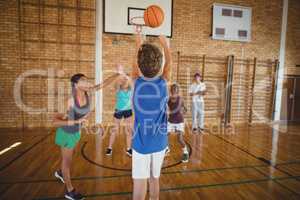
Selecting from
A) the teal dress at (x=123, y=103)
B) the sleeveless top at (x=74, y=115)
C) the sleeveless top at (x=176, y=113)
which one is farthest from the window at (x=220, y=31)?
the sleeveless top at (x=74, y=115)

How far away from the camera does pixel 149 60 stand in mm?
1283

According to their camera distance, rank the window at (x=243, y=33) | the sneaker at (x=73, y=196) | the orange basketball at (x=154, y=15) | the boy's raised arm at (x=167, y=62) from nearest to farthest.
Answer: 1. the boy's raised arm at (x=167, y=62)
2. the sneaker at (x=73, y=196)
3. the orange basketball at (x=154, y=15)
4. the window at (x=243, y=33)

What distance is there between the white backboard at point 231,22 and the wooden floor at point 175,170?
3.66 meters

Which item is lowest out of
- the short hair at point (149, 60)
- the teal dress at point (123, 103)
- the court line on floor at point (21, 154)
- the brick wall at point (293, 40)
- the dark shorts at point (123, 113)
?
the court line on floor at point (21, 154)

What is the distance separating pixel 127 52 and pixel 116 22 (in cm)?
93

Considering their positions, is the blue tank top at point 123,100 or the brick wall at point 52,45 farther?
the brick wall at point 52,45

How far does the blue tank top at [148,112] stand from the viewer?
1.31m

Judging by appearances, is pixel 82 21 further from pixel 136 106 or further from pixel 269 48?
pixel 269 48

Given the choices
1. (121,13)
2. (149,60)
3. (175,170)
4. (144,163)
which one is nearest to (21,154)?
(175,170)

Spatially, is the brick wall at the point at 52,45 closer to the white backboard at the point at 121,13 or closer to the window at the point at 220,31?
the white backboard at the point at 121,13

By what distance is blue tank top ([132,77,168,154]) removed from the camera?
131 centimetres

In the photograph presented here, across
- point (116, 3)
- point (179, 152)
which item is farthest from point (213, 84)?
point (116, 3)

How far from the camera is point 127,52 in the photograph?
6.16 m

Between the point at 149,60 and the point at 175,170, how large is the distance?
8.13 ft
